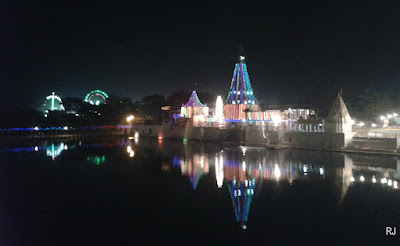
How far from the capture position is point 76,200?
1248 cm

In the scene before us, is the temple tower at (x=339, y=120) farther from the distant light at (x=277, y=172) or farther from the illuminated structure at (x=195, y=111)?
the illuminated structure at (x=195, y=111)

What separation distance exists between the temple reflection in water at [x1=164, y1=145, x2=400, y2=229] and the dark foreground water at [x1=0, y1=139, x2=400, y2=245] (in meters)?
0.04

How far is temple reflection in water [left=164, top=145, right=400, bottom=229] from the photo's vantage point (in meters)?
12.9

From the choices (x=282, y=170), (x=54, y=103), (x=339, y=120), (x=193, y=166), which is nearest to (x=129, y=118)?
(x=54, y=103)

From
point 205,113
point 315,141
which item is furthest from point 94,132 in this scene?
point 315,141

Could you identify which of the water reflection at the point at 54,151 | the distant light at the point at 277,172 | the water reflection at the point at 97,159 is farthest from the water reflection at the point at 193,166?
the water reflection at the point at 54,151

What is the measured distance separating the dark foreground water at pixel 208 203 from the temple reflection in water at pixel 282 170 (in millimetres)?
43

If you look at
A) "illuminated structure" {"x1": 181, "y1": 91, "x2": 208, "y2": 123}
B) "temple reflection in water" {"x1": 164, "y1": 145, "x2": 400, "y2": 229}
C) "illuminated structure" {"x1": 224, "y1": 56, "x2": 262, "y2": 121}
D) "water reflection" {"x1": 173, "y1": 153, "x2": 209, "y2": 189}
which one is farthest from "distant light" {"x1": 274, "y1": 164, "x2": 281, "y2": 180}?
"illuminated structure" {"x1": 181, "y1": 91, "x2": 208, "y2": 123}

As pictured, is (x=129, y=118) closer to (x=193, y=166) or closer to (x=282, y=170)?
(x=193, y=166)

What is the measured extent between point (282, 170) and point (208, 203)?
20.2ft

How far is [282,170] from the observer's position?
16.7 m

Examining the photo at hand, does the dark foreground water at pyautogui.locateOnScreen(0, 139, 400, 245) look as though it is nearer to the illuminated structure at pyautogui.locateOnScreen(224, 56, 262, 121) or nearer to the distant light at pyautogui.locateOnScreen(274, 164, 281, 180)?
the distant light at pyautogui.locateOnScreen(274, 164, 281, 180)

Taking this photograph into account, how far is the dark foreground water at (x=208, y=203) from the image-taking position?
8711 millimetres

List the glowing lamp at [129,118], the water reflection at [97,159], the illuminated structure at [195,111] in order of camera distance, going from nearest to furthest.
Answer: the water reflection at [97,159] → the illuminated structure at [195,111] → the glowing lamp at [129,118]
